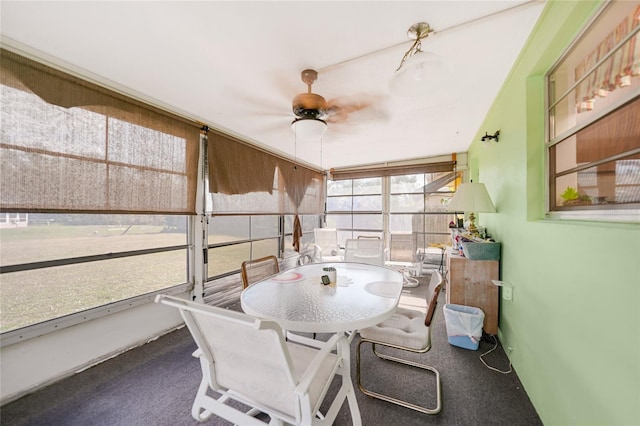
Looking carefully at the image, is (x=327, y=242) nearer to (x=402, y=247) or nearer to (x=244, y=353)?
(x=402, y=247)

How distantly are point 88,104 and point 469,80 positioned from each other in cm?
321

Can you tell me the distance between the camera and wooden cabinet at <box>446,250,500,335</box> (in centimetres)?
218

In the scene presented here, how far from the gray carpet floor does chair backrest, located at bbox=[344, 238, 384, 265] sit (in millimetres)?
1224

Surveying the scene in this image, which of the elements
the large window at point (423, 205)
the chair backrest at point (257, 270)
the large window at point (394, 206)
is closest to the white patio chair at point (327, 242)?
the large window at point (394, 206)

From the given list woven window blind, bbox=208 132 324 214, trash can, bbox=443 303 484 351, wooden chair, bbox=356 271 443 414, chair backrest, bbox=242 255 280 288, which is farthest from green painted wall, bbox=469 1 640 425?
woven window blind, bbox=208 132 324 214

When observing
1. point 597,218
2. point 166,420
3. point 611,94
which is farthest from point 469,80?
point 166,420

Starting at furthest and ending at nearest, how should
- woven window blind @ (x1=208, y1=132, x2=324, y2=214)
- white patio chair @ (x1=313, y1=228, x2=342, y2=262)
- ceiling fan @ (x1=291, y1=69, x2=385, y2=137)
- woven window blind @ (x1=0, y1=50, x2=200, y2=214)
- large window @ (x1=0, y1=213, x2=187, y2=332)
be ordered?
white patio chair @ (x1=313, y1=228, x2=342, y2=262)
woven window blind @ (x1=208, y1=132, x2=324, y2=214)
ceiling fan @ (x1=291, y1=69, x2=385, y2=137)
large window @ (x1=0, y1=213, x2=187, y2=332)
woven window blind @ (x1=0, y1=50, x2=200, y2=214)

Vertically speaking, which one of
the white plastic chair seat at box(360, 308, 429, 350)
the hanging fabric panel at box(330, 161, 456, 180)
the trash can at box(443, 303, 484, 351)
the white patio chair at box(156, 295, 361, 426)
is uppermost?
the hanging fabric panel at box(330, 161, 456, 180)

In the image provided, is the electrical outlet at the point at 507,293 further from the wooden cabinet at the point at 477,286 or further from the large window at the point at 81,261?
the large window at the point at 81,261

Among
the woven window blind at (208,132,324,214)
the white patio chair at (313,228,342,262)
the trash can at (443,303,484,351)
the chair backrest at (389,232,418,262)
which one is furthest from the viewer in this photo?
the white patio chair at (313,228,342,262)

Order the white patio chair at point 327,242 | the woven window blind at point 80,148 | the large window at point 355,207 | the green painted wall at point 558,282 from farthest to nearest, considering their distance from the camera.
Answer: the large window at point 355,207, the white patio chair at point 327,242, the woven window blind at point 80,148, the green painted wall at point 558,282

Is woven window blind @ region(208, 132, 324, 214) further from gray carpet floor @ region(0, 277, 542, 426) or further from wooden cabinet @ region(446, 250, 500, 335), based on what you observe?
wooden cabinet @ region(446, 250, 500, 335)

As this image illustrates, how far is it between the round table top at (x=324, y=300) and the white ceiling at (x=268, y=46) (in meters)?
1.44

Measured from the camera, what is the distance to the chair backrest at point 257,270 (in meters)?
1.92
